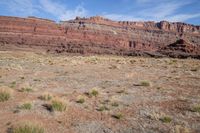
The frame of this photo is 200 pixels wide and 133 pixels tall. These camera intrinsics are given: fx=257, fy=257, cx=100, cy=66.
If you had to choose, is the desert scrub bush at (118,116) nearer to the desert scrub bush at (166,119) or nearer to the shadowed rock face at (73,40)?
the desert scrub bush at (166,119)

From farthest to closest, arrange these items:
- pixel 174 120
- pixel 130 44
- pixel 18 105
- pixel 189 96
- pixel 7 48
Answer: pixel 130 44
pixel 7 48
pixel 189 96
pixel 18 105
pixel 174 120

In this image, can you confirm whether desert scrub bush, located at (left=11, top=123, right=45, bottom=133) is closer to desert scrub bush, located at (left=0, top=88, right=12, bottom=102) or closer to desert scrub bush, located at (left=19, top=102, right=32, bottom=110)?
desert scrub bush, located at (left=19, top=102, right=32, bottom=110)

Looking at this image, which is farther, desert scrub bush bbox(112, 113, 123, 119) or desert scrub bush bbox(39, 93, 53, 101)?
desert scrub bush bbox(39, 93, 53, 101)

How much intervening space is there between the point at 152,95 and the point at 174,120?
154 inches

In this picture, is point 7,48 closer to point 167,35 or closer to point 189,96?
point 189,96

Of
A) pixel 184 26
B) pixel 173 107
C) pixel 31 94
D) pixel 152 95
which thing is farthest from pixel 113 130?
pixel 184 26

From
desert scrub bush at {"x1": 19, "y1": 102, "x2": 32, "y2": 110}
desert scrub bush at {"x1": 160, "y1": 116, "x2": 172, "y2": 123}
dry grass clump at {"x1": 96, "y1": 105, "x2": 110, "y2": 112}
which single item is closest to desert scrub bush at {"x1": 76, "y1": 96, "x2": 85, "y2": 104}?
dry grass clump at {"x1": 96, "y1": 105, "x2": 110, "y2": 112}

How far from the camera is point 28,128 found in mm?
7188

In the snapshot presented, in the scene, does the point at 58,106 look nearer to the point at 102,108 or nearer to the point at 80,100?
the point at 80,100

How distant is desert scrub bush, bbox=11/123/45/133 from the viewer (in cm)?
712

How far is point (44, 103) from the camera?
10.6 m

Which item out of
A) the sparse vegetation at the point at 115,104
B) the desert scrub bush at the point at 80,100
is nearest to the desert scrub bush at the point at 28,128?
the desert scrub bush at the point at 80,100

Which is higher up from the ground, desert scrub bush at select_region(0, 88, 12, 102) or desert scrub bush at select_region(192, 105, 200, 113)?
desert scrub bush at select_region(0, 88, 12, 102)

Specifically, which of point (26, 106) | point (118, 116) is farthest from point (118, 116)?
point (26, 106)
